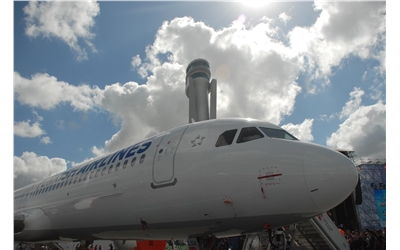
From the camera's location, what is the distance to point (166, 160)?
285 inches

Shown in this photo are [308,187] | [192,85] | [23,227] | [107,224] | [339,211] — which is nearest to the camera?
[308,187]

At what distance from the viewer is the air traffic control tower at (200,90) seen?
245 feet

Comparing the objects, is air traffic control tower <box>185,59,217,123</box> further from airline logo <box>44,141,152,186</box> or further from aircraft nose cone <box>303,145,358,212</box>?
aircraft nose cone <box>303,145,358,212</box>

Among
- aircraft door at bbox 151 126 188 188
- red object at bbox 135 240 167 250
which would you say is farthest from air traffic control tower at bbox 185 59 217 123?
aircraft door at bbox 151 126 188 188

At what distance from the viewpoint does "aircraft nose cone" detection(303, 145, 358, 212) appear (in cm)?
524

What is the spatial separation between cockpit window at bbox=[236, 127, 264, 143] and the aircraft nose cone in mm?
1288

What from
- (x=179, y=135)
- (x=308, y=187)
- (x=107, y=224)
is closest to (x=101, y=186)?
(x=107, y=224)

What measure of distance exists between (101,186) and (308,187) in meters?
6.07

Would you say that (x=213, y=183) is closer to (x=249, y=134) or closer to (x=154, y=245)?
(x=249, y=134)

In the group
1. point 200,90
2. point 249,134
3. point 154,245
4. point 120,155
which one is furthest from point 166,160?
point 200,90

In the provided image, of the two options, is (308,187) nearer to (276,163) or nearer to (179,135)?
(276,163)

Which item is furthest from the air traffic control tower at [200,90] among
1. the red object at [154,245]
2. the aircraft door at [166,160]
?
the aircraft door at [166,160]

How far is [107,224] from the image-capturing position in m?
8.69

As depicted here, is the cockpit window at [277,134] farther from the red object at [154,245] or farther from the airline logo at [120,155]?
the red object at [154,245]
